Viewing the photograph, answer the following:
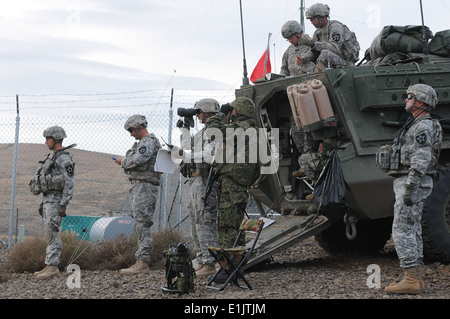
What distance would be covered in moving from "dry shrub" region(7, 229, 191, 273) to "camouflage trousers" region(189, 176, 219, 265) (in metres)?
1.57

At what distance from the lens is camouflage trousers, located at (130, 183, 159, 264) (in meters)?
7.91

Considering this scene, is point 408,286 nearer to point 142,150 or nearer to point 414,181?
point 414,181

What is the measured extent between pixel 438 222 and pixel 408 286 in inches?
66.5

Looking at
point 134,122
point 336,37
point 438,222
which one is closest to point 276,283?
point 438,222

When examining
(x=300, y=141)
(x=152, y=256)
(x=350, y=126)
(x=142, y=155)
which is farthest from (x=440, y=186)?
(x=152, y=256)

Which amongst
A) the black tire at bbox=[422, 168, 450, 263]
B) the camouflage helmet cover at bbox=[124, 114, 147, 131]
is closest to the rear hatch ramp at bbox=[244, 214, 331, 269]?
the black tire at bbox=[422, 168, 450, 263]

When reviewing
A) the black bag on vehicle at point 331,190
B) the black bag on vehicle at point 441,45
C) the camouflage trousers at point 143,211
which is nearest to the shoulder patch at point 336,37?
the black bag on vehicle at point 441,45

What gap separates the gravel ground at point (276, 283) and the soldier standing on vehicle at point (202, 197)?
44 cm

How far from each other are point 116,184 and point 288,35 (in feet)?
84.0

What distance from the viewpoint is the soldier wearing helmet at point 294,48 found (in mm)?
8541

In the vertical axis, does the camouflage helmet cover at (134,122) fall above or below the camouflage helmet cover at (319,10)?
below

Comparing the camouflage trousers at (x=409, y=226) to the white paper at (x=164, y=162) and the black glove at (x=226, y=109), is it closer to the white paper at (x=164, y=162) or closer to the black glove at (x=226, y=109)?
the black glove at (x=226, y=109)
